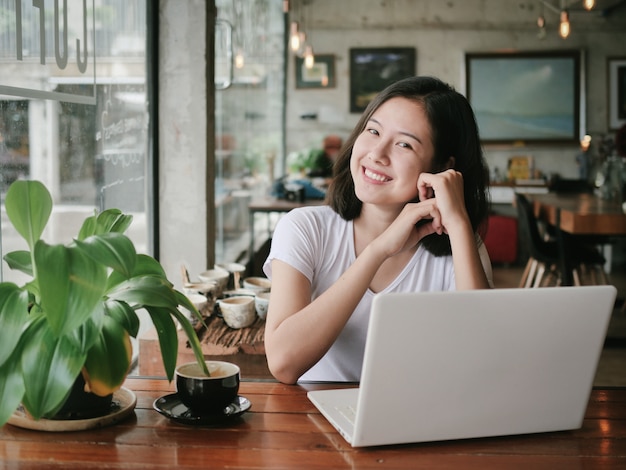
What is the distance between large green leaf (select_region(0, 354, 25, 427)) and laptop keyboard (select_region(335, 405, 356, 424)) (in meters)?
0.53

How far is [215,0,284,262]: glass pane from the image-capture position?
489 centimetres

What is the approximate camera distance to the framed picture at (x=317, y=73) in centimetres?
917

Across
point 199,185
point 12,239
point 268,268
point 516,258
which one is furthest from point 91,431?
point 516,258

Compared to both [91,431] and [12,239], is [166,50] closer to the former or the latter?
[12,239]

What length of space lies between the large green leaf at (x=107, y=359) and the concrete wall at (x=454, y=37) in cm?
819

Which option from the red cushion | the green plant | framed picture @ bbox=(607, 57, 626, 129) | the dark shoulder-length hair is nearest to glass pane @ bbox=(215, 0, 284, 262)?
the green plant

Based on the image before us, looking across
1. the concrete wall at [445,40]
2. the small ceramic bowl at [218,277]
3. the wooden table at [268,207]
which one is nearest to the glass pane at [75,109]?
the small ceramic bowl at [218,277]

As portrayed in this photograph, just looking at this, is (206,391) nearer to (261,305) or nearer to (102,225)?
(102,225)

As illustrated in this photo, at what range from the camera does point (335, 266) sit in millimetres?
1907

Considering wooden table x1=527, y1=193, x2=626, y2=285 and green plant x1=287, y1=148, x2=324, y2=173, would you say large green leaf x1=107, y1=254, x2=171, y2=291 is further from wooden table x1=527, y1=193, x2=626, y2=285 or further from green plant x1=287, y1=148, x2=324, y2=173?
green plant x1=287, y1=148, x2=324, y2=173

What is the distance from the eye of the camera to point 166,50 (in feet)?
10.5

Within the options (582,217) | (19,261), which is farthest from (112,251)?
(582,217)

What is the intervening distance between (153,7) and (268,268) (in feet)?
5.67

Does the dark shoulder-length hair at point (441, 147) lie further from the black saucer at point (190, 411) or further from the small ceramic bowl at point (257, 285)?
the small ceramic bowl at point (257, 285)
